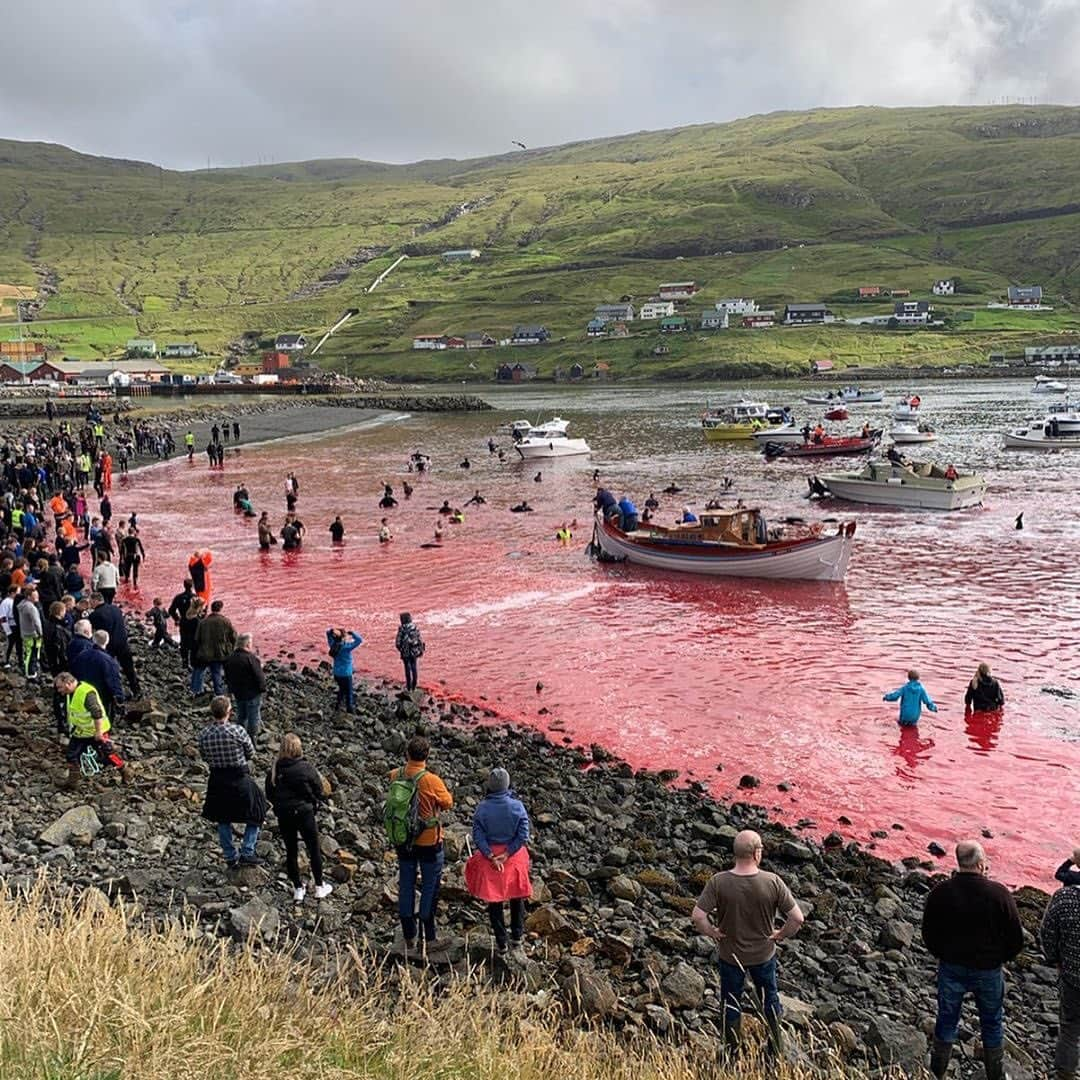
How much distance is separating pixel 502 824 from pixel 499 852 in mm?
274

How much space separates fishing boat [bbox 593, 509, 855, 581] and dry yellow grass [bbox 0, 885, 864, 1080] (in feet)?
75.8

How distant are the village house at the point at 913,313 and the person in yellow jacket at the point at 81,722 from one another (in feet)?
590

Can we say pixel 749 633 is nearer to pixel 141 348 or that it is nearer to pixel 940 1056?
pixel 940 1056

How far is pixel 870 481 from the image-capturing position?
4466 centimetres

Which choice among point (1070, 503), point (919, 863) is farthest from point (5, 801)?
point (1070, 503)

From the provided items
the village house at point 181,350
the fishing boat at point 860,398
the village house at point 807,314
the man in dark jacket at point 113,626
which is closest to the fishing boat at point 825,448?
the fishing boat at point 860,398

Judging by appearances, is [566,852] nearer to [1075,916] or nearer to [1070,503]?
[1075,916]

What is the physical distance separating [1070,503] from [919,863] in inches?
1472

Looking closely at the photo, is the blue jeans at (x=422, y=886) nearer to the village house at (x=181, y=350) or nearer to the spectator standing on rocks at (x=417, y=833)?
the spectator standing on rocks at (x=417, y=833)

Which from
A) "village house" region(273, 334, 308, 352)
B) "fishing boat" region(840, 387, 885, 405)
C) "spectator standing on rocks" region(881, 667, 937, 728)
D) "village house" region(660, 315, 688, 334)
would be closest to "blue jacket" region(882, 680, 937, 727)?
A: "spectator standing on rocks" region(881, 667, 937, 728)

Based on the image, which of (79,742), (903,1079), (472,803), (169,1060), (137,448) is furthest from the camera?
(137,448)

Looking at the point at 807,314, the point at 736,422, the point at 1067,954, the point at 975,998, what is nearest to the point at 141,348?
the point at 807,314

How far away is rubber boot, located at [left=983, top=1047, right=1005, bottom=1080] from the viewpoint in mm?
7648

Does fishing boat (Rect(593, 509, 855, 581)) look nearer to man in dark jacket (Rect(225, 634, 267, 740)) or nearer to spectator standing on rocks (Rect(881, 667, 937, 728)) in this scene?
spectator standing on rocks (Rect(881, 667, 937, 728))
